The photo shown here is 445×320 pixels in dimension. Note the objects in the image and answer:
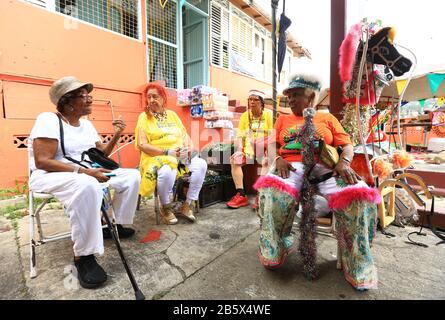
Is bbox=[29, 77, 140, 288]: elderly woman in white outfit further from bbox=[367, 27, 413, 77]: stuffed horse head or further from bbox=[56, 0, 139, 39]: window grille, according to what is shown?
bbox=[56, 0, 139, 39]: window grille

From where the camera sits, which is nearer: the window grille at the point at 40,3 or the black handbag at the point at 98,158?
the black handbag at the point at 98,158

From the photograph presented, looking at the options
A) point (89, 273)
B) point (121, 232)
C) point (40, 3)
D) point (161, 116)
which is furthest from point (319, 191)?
point (40, 3)

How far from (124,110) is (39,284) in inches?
164

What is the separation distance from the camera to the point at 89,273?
1779 mm

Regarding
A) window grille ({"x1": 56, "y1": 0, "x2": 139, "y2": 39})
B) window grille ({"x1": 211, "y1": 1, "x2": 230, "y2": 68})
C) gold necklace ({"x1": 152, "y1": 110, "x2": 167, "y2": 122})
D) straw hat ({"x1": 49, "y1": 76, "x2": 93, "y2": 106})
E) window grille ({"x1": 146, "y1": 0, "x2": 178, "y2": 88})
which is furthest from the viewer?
window grille ({"x1": 211, "y1": 1, "x2": 230, "y2": 68})

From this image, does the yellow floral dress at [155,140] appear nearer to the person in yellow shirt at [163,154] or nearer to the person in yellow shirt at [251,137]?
the person in yellow shirt at [163,154]

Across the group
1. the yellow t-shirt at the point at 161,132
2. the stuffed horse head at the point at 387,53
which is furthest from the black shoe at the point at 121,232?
the stuffed horse head at the point at 387,53

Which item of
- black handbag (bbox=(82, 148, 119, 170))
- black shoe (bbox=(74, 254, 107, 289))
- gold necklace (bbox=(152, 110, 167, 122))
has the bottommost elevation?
black shoe (bbox=(74, 254, 107, 289))

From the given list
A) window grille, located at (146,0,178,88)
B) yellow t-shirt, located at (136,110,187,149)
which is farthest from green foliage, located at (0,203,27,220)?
window grille, located at (146,0,178,88)

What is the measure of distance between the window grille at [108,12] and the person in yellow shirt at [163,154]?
3.06 metres

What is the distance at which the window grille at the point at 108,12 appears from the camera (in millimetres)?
4762

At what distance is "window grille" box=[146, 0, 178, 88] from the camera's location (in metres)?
6.32

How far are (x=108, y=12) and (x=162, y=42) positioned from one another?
1.48m

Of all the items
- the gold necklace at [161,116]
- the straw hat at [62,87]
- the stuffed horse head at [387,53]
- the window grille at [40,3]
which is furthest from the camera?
the window grille at [40,3]
